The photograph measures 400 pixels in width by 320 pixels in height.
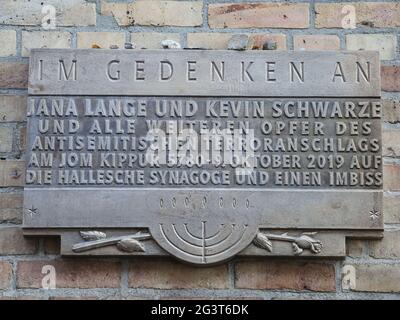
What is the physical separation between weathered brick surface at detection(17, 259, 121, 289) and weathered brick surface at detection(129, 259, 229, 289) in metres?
0.05

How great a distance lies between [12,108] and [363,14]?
0.92 metres

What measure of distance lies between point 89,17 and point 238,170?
0.55 metres

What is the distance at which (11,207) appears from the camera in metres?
2.00

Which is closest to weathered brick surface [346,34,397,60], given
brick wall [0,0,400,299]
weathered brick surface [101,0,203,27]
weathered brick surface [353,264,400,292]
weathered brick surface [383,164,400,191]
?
brick wall [0,0,400,299]

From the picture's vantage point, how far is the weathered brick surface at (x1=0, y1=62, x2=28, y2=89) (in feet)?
6.71

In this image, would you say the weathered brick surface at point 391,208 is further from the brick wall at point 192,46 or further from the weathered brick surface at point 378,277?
the weathered brick surface at point 378,277

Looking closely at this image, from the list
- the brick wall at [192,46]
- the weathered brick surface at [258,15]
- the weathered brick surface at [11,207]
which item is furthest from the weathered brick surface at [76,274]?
the weathered brick surface at [258,15]

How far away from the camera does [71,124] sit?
198cm

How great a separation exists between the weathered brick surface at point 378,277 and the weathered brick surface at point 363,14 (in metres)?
0.61

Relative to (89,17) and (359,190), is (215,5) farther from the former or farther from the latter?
(359,190)

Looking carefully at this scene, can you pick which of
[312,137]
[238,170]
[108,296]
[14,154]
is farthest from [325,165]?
[14,154]

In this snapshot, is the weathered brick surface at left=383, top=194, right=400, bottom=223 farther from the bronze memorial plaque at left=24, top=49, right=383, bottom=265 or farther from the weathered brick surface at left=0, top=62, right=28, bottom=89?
the weathered brick surface at left=0, top=62, right=28, bottom=89

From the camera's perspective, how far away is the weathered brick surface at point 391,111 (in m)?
2.03

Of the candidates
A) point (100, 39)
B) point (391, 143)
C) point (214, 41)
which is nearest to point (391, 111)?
point (391, 143)
